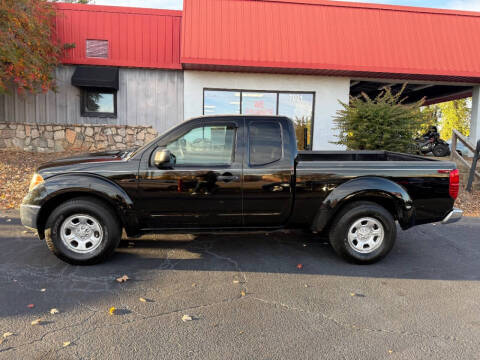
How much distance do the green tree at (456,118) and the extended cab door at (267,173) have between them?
30.0m

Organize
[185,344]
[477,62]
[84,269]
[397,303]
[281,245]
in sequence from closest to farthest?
[185,344] < [397,303] < [84,269] < [281,245] < [477,62]

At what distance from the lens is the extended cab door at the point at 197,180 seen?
4.21 metres

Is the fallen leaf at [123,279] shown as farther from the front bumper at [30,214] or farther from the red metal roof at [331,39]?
the red metal roof at [331,39]

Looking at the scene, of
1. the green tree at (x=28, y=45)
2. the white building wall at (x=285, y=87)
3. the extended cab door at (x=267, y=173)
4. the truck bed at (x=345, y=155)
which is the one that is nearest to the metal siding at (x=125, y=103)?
the green tree at (x=28, y=45)

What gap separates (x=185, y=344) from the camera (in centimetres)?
274

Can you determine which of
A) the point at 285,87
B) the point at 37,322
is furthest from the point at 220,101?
the point at 37,322

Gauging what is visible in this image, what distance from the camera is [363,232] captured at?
4484 mm

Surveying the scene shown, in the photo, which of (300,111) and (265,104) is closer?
(265,104)

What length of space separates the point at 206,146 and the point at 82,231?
1793mm

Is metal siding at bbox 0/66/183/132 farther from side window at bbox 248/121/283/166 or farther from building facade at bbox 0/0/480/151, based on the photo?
side window at bbox 248/121/283/166

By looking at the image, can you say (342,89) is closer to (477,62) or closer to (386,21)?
(386,21)

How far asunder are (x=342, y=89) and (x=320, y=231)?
9.11m

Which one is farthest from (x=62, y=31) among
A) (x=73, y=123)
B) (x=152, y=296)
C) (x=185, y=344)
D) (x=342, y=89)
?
(x=185, y=344)

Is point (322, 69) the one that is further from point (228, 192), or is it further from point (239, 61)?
point (228, 192)
